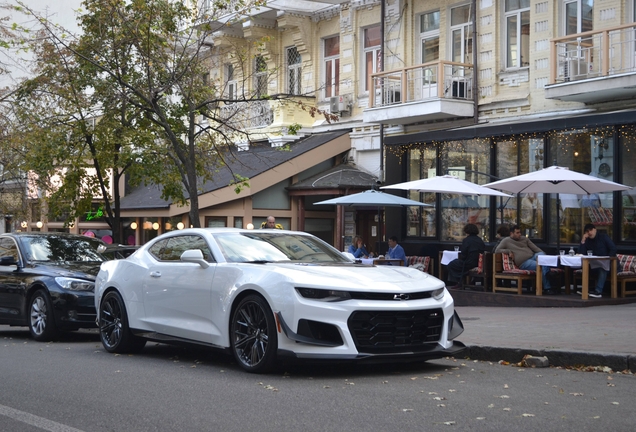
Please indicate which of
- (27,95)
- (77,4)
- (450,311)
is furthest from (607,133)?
(77,4)

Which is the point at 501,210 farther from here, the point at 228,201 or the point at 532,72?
the point at 228,201

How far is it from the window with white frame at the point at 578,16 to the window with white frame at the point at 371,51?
6341mm

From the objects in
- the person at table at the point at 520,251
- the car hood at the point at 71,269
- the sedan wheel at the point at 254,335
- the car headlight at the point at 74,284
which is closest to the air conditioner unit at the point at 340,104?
the person at table at the point at 520,251

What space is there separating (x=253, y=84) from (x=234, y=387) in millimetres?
21780

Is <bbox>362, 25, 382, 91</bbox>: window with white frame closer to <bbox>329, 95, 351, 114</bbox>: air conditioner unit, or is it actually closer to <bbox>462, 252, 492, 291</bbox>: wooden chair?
<bbox>329, 95, 351, 114</bbox>: air conditioner unit

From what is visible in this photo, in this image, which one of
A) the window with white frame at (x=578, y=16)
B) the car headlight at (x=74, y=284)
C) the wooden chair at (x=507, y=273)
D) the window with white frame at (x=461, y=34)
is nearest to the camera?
the car headlight at (x=74, y=284)

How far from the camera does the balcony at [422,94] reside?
22234 mm

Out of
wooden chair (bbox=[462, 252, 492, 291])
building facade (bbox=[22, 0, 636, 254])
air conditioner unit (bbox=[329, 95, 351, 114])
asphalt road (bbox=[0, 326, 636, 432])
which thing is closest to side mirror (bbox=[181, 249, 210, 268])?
asphalt road (bbox=[0, 326, 636, 432])

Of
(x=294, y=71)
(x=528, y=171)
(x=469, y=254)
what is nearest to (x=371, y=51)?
(x=294, y=71)

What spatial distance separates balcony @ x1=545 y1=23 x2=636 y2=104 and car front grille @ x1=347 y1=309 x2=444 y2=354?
10984 millimetres

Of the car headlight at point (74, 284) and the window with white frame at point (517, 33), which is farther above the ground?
the window with white frame at point (517, 33)

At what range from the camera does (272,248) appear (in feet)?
32.6

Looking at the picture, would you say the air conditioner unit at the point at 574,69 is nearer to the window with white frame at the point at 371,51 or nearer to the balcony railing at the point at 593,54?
the balcony railing at the point at 593,54

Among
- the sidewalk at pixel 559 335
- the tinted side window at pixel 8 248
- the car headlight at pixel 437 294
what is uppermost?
the tinted side window at pixel 8 248
